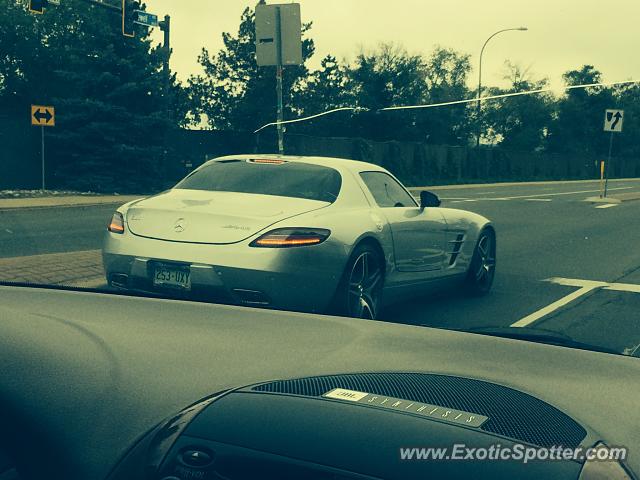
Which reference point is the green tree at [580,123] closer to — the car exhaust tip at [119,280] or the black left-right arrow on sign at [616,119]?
the black left-right arrow on sign at [616,119]

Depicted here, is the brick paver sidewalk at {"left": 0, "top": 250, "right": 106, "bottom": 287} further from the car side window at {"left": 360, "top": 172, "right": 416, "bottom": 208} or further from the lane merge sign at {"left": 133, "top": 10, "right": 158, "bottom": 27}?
the lane merge sign at {"left": 133, "top": 10, "right": 158, "bottom": 27}

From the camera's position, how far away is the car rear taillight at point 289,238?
5648 mm

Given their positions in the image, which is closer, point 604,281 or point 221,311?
point 221,311

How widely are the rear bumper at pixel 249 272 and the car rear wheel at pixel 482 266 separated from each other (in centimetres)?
283

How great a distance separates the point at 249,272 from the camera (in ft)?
18.3

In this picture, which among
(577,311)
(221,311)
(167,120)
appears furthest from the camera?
(167,120)

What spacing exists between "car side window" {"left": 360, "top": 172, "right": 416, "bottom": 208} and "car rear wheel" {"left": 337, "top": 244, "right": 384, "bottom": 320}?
65cm

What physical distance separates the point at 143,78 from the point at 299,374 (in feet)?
90.3

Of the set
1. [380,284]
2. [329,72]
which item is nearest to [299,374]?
[380,284]

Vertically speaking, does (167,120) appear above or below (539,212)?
above

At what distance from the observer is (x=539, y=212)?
70.3 ft

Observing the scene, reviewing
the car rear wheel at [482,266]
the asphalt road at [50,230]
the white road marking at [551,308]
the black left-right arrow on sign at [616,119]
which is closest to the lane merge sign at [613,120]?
the black left-right arrow on sign at [616,119]

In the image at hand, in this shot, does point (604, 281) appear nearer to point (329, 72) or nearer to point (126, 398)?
point (126, 398)

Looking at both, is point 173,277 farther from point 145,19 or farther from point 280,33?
point 145,19
